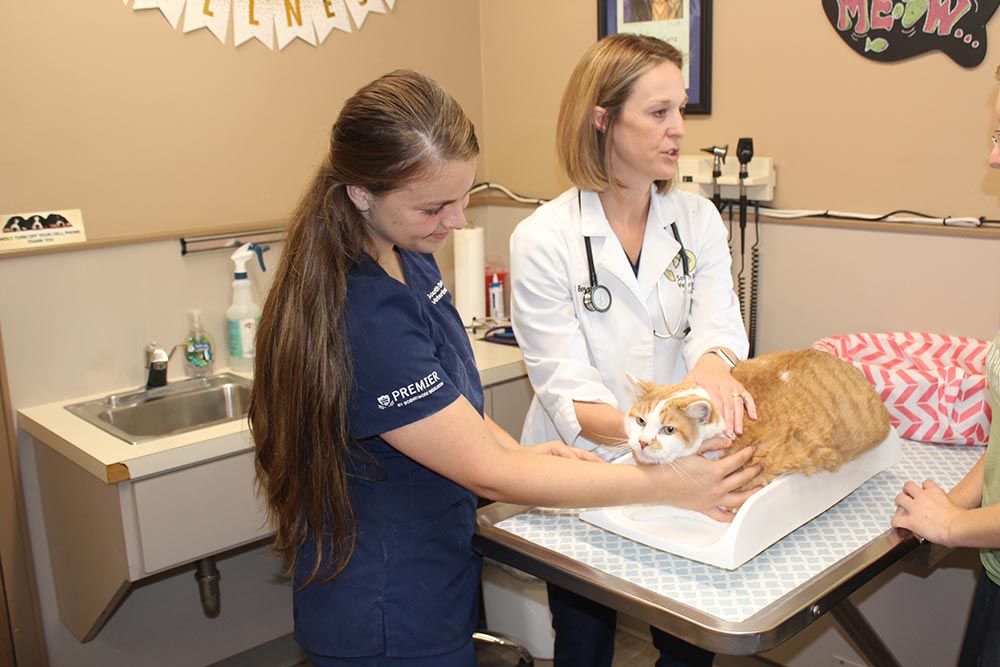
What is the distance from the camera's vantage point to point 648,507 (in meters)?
1.50

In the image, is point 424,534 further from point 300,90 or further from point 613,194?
point 300,90

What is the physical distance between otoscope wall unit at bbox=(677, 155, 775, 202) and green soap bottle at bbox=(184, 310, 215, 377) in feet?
4.44

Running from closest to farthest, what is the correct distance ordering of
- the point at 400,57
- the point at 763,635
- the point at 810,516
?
the point at 763,635, the point at 810,516, the point at 400,57

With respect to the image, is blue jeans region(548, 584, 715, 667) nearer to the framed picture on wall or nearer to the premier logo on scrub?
the premier logo on scrub

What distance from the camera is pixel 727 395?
1537mm

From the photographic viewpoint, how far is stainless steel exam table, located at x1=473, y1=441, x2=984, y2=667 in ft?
4.09

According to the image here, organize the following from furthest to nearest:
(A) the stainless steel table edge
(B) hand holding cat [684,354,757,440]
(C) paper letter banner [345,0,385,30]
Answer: (C) paper letter banner [345,0,385,30] → (B) hand holding cat [684,354,757,440] → (A) the stainless steel table edge

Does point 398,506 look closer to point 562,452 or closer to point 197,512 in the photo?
point 562,452

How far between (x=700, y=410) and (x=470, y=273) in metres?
1.62

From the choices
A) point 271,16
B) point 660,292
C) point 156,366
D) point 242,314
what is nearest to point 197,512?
point 156,366

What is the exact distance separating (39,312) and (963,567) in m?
2.29

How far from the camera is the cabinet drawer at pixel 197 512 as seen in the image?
2033 millimetres

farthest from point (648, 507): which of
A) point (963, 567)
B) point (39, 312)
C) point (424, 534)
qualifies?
point (39, 312)

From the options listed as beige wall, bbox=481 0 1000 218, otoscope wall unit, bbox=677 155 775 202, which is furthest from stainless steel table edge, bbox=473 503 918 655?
otoscope wall unit, bbox=677 155 775 202
